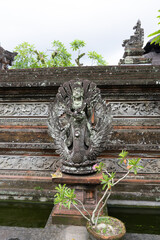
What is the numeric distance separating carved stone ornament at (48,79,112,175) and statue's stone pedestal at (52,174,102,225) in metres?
0.17

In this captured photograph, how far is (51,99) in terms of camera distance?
5238 millimetres

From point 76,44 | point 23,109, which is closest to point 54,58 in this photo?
point 76,44

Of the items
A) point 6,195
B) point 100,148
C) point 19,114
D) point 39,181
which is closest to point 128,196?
point 100,148

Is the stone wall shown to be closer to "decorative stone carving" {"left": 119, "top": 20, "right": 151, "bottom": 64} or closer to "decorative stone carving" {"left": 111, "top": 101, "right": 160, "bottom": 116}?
"decorative stone carving" {"left": 111, "top": 101, "right": 160, "bottom": 116}

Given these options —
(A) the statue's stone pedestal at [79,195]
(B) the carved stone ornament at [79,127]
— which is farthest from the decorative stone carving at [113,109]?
(A) the statue's stone pedestal at [79,195]

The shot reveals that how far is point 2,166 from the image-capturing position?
4.59m

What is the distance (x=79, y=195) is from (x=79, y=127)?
128 centimetres

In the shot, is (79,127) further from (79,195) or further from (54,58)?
(54,58)

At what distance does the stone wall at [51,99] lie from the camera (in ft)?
14.6

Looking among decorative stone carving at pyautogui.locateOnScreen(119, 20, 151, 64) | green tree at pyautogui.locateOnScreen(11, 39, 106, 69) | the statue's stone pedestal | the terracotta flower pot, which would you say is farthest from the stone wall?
green tree at pyautogui.locateOnScreen(11, 39, 106, 69)

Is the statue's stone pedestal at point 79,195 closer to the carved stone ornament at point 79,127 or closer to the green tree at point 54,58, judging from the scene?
the carved stone ornament at point 79,127

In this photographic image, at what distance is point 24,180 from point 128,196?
2687mm

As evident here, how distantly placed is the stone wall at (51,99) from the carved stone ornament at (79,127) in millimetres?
1038

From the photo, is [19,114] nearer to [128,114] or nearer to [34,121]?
[34,121]
